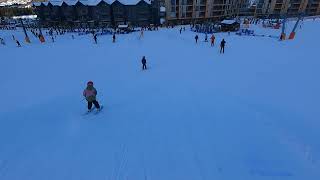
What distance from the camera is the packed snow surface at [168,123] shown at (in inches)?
213

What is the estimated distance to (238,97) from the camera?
9516 mm

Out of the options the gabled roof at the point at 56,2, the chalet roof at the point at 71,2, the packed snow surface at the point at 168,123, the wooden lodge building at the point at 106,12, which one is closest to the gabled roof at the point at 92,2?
the wooden lodge building at the point at 106,12

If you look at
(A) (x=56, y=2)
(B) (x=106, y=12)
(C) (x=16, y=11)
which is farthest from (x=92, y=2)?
(C) (x=16, y=11)

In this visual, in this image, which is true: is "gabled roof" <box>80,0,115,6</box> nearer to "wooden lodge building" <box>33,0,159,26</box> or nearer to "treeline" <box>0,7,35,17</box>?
"wooden lodge building" <box>33,0,159,26</box>

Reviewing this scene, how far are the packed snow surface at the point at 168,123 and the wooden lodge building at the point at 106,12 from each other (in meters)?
34.1

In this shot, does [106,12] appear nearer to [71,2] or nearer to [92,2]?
[92,2]

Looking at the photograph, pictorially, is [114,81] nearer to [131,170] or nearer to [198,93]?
[198,93]

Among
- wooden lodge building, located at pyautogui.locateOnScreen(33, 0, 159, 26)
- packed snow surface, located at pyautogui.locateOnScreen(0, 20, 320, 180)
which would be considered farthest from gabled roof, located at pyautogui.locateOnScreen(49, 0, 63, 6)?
packed snow surface, located at pyautogui.locateOnScreen(0, 20, 320, 180)

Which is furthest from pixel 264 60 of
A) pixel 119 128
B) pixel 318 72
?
pixel 119 128

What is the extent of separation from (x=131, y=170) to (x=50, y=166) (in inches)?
83.8

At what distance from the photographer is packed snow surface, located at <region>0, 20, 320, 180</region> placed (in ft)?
17.7

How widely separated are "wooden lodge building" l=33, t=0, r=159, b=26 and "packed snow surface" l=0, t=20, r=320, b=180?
34.1 m

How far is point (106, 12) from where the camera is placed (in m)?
46.8

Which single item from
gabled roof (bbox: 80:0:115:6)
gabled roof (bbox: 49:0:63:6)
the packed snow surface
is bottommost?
the packed snow surface
